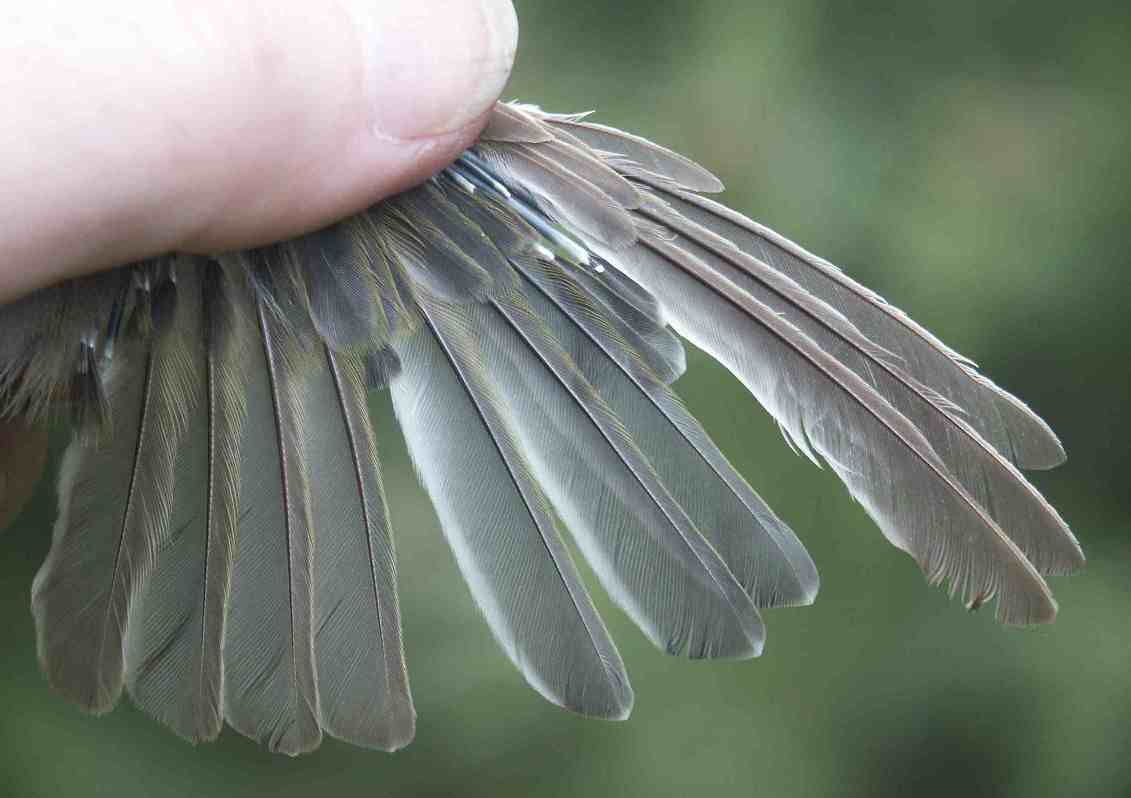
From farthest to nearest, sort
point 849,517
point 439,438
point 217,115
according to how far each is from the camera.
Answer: point 849,517
point 439,438
point 217,115

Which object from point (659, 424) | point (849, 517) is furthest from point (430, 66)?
point (849, 517)

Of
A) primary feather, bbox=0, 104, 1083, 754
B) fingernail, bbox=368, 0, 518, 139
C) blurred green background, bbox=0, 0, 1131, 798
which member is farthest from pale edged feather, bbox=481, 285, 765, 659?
blurred green background, bbox=0, 0, 1131, 798

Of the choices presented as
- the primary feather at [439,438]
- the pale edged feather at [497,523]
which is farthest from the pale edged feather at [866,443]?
the pale edged feather at [497,523]

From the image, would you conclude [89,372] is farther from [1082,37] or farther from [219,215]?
[1082,37]

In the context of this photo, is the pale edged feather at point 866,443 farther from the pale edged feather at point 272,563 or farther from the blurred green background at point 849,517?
the blurred green background at point 849,517

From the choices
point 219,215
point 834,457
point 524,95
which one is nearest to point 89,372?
point 219,215

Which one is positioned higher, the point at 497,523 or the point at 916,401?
the point at 916,401

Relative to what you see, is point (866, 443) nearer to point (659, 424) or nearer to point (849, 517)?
point (659, 424)
